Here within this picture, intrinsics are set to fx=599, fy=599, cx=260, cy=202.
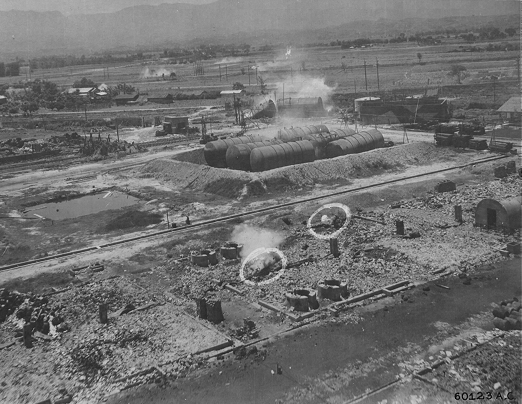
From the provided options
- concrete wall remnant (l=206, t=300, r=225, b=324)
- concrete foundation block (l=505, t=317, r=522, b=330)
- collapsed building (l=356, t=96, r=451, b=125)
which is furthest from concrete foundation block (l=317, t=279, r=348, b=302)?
collapsed building (l=356, t=96, r=451, b=125)

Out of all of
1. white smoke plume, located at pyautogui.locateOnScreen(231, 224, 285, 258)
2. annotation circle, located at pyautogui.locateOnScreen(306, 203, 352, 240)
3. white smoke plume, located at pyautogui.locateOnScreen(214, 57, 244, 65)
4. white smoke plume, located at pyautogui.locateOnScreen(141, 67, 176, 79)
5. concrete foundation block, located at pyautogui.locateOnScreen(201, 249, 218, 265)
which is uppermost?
white smoke plume, located at pyautogui.locateOnScreen(214, 57, 244, 65)

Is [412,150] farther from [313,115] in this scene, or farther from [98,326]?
[98,326]

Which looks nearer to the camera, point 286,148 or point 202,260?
point 202,260

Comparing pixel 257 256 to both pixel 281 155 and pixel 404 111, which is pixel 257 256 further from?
pixel 404 111

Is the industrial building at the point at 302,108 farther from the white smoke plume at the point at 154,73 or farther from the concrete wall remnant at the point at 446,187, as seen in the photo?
the white smoke plume at the point at 154,73

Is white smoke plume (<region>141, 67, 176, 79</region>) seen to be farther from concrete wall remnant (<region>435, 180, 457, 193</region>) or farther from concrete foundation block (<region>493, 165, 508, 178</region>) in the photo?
concrete wall remnant (<region>435, 180, 457, 193</region>)

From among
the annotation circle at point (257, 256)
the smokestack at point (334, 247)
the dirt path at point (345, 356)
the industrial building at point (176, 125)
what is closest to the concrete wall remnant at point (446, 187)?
the smokestack at point (334, 247)

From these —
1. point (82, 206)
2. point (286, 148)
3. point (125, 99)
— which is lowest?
point (82, 206)

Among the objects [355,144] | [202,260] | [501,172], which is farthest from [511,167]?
[202,260]
